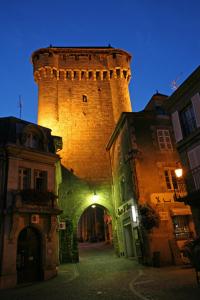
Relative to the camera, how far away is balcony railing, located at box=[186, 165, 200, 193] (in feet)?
35.8

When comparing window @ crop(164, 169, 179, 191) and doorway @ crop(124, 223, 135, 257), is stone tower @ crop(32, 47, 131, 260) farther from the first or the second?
window @ crop(164, 169, 179, 191)

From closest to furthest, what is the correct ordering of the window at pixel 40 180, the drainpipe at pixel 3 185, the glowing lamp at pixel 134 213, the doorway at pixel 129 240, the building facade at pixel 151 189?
the drainpipe at pixel 3 185
the window at pixel 40 180
the building facade at pixel 151 189
the glowing lamp at pixel 134 213
the doorway at pixel 129 240

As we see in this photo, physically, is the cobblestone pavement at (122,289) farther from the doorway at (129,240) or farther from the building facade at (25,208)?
the doorway at (129,240)

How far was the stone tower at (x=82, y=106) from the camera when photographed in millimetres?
22516

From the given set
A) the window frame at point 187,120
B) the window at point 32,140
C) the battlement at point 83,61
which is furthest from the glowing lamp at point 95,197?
the battlement at point 83,61

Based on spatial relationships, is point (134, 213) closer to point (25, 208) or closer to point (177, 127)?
point (177, 127)

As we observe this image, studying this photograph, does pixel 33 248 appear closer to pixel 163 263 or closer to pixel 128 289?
pixel 128 289

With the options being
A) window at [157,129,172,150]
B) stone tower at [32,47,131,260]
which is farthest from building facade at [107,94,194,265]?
stone tower at [32,47,131,260]

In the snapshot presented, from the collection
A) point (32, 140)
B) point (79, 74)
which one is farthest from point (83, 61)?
point (32, 140)

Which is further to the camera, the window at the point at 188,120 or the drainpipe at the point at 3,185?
the window at the point at 188,120

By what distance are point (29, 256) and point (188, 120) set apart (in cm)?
1047

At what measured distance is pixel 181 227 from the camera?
14727 millimetres

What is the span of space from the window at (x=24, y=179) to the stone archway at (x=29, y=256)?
7.06 ft

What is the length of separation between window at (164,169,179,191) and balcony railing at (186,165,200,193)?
13.2ft
